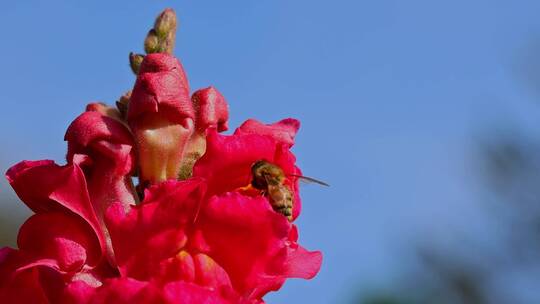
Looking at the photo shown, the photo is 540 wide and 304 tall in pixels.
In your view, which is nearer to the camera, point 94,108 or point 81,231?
point 81,231

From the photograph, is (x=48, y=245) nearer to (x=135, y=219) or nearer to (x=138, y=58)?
(x=135, y=219)

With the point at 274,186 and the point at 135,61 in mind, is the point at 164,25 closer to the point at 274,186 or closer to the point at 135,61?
the point at 135,61

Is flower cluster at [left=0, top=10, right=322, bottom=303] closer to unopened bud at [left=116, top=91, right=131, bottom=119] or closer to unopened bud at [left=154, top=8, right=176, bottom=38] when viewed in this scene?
unopened bud at [left=116, top=91, right=131, bottom=119]

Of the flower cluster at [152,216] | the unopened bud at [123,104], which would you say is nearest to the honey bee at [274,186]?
the flower cluster at [152,216]

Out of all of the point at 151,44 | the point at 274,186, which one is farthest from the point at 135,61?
the point at 274,186

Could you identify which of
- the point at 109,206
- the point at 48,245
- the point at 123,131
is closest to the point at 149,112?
the point at 123,131

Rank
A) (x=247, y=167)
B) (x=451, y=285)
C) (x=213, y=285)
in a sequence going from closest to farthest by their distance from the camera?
(x=213, y=285)
(x=247, y=167)
(x=451, y=285)

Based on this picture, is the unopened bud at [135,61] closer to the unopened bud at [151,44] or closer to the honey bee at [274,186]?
the unopened bud at [151,44]
